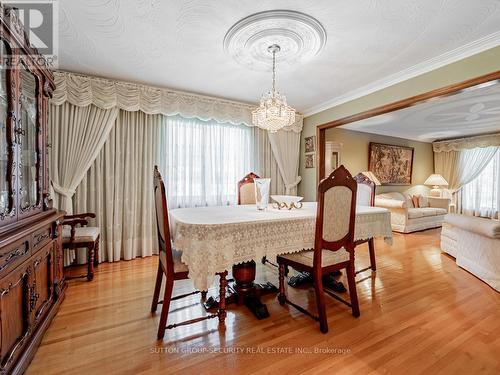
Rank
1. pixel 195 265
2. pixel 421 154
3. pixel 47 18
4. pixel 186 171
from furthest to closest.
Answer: pixel 421 154 < pixel 186 171 < pixel 47 18 < pixel 195 265

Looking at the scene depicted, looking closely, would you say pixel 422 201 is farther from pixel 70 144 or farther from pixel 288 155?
pixel 70 144

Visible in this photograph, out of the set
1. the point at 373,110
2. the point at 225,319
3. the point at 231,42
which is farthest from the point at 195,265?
the point at 373,110

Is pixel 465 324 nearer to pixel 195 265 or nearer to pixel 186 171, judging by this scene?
pixel 195 265

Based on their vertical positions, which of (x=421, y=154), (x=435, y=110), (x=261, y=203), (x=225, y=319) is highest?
(x=435, y=110)

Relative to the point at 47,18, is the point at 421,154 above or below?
below

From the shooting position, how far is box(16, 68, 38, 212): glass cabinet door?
5.20 feet

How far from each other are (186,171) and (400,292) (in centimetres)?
305

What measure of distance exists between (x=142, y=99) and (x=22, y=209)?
7.27ft

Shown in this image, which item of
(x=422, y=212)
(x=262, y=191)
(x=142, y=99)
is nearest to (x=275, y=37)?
(x=262, y=191)

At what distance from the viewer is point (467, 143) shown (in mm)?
6395

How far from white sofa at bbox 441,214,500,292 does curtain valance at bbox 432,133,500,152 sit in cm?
451

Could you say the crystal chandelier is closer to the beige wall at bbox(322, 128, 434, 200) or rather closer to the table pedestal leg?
the table pedestal leg

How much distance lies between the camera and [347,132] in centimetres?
537

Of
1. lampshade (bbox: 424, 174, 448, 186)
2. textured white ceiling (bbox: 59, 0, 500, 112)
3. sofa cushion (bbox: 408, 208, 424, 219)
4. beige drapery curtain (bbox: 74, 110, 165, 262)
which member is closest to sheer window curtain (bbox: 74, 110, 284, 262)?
beige drapery curtain (bbox: 74, 110, 165, 262)
